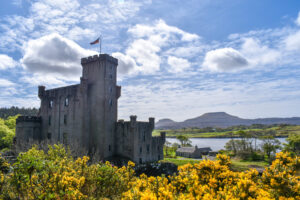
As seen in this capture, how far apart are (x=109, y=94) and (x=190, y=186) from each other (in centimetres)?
3426

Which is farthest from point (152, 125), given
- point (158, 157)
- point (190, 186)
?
point (190, 186)

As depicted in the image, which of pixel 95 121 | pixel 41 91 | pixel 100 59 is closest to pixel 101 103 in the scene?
pixel 95 121

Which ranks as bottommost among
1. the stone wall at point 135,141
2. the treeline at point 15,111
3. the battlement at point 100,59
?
the stone wall at point 135,141

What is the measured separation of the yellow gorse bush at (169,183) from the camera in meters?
8.87

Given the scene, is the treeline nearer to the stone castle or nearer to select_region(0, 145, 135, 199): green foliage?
the stone castle

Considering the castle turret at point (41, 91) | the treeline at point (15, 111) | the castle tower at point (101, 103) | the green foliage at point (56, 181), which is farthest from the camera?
the treeline at point (15, 111)

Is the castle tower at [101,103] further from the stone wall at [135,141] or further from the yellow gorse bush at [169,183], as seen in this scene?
the yellow gorse bush at [169,183]

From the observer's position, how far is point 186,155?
7106 cm

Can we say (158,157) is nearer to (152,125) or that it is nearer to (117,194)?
(152,125)

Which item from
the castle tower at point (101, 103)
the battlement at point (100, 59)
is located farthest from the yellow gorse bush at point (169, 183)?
the battlement at point (100, 59)

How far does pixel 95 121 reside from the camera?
4138 cm

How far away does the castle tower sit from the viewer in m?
40.6

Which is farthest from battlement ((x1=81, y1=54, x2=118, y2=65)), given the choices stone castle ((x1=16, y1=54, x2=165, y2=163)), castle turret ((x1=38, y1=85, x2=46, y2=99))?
castle turret ((x1=38, y1=85, x2=46, y2=99))

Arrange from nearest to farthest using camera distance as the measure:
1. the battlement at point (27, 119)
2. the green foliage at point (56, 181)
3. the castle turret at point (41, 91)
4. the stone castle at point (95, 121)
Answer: the green foliage at point (56, 181)
the stone castle at point (95, 121)
the battlement at point (27, 119)
the castle turret at point (41, 91)
